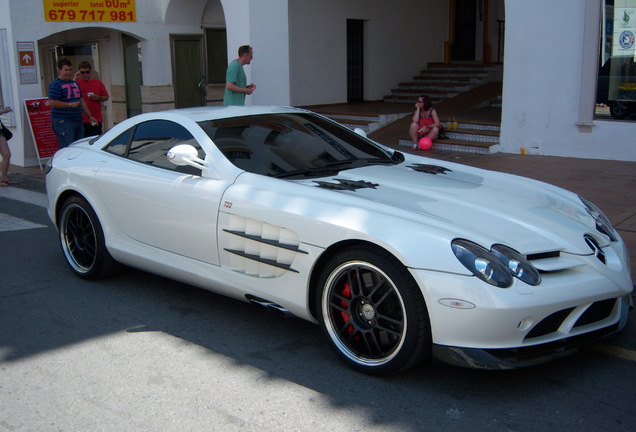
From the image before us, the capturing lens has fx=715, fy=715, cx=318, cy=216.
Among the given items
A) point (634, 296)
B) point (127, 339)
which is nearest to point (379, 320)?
point (127, 339)

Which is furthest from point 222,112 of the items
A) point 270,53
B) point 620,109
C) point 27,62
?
point 27,62

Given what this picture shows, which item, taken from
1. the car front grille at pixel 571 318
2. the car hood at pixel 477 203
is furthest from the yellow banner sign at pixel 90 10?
the car front grille at pixel 571 318

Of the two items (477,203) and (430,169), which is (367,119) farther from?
(477,203)

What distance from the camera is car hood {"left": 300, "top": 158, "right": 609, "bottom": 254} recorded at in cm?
381

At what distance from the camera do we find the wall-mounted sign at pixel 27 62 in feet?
40.1

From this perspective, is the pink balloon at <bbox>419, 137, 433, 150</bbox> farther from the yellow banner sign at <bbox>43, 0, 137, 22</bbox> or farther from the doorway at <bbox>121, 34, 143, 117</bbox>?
the doorway at <bbox>121, 34, 143, 117</bbox>

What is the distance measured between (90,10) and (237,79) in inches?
173

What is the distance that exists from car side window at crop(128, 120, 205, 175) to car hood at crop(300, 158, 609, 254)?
1082mm

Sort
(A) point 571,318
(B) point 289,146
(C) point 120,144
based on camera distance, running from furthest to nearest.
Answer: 1. (C) point 120,144
2. (B) point 289,146
3. (A) point 571,318

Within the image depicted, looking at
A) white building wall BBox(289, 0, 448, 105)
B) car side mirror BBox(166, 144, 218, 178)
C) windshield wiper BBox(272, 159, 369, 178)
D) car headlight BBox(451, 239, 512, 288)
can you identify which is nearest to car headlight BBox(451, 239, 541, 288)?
car headlight BBox(451, 239, 512, 288)

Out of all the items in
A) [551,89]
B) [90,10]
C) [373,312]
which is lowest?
[373,312]

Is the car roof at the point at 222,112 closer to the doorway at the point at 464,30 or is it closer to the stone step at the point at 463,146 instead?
the stone step at the point at 463,146

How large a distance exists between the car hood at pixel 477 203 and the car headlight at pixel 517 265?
0.19 feet

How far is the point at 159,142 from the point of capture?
536cm
